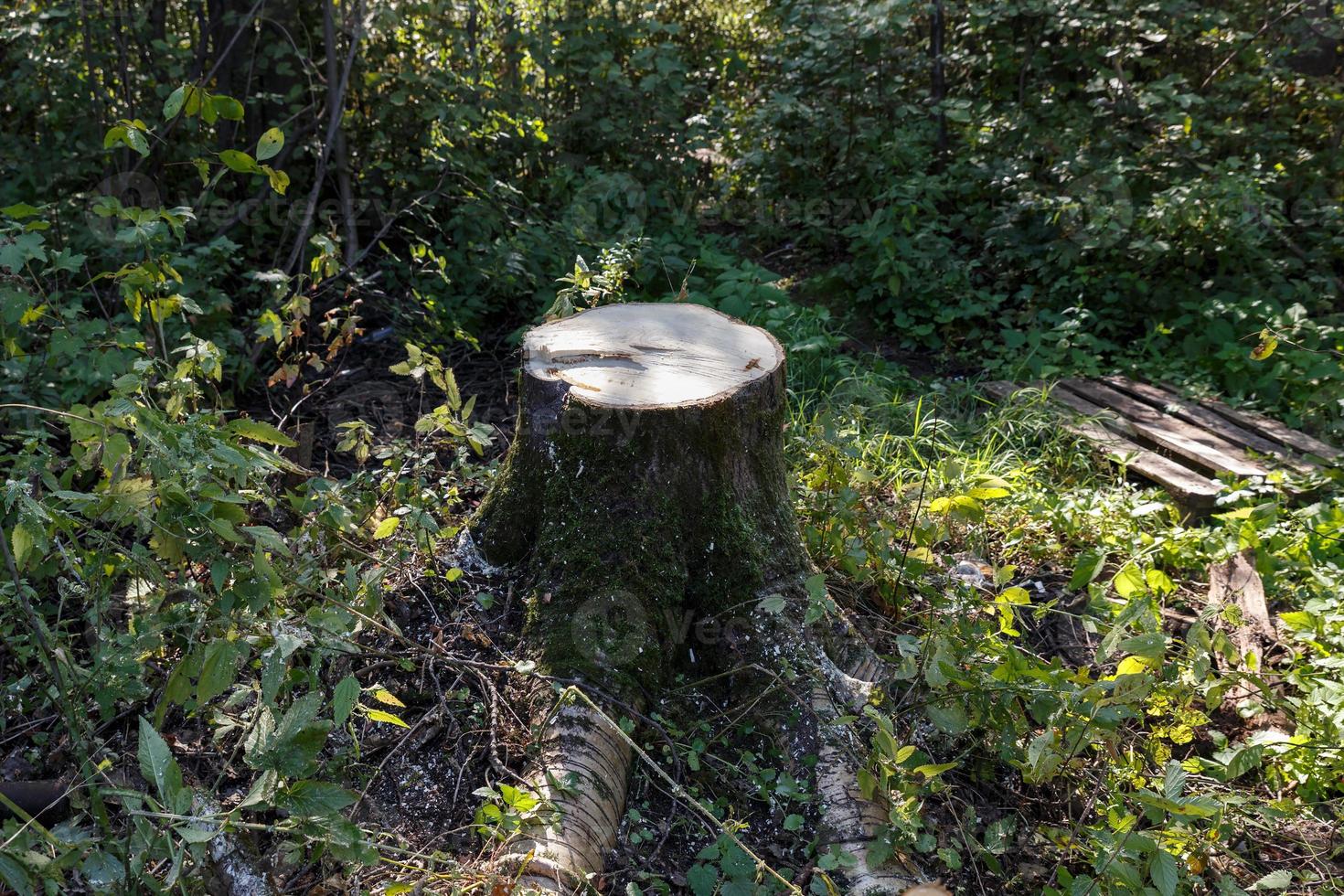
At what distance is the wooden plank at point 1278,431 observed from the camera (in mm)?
4242

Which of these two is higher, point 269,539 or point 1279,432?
point 269,539

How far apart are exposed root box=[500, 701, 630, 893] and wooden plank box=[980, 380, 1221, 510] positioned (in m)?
2.58

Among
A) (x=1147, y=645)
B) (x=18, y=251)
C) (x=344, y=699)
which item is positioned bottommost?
(x=1147, y=645)

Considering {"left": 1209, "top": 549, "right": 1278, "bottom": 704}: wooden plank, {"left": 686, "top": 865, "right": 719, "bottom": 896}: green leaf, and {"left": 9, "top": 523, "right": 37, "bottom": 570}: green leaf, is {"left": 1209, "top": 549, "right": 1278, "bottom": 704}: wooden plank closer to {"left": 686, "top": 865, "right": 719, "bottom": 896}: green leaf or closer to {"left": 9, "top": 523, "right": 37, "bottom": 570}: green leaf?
{"left": 686, "top": 865, "right": 719, "bottom": 896}: green leaf

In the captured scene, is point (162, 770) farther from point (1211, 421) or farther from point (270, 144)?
point (1211, 421)

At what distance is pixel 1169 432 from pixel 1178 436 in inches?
1.8

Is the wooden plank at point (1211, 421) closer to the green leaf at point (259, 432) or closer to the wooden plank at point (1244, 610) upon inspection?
the wooden plank at point (1244, 610)

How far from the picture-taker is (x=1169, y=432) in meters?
4.39

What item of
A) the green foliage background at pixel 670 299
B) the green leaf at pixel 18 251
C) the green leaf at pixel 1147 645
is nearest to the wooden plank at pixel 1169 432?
the green foliage background at pixel 670 299

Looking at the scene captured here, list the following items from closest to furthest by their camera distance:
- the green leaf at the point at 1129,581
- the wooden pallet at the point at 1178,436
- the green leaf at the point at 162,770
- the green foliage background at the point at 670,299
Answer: the green leaf at the point at 162,770, the green foliage background at the point at 670,299, the green leaf at the point at 1129,581, the wooden pallet at the point at 1178,436

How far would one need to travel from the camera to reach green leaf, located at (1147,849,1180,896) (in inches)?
76.4

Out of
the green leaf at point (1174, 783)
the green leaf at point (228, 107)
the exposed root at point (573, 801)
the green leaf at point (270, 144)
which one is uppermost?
the green leaf at point (228, 107)

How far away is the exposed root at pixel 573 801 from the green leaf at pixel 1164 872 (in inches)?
44.0

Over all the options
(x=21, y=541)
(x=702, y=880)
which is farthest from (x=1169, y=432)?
(x=21, y=541)
